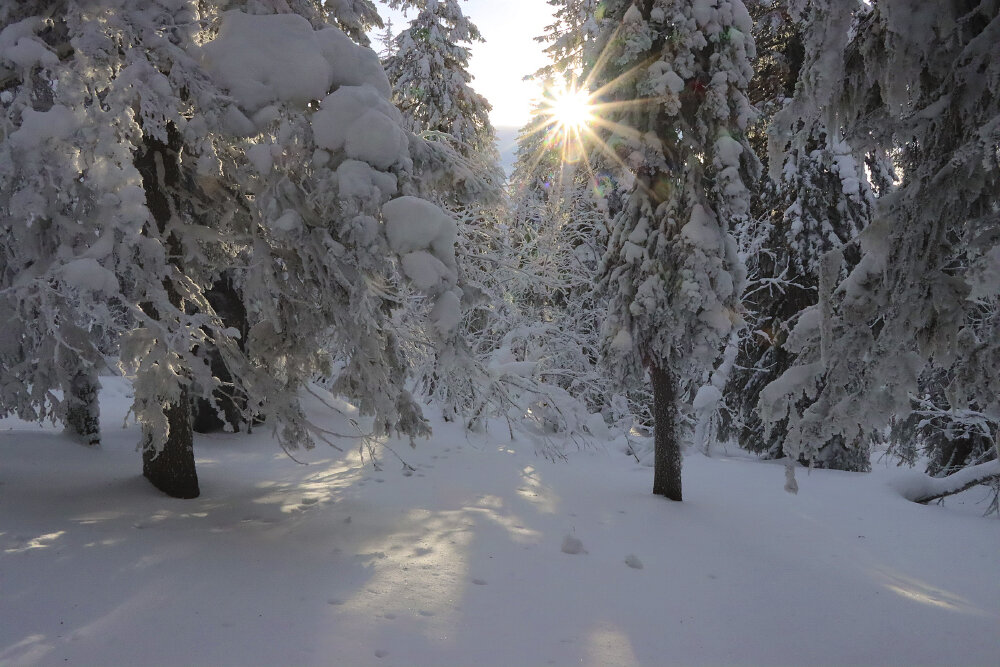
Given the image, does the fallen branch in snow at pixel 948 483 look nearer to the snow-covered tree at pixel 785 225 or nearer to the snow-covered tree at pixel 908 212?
the snow-covered tree at pixel 785 225

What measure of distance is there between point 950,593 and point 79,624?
8171 mm

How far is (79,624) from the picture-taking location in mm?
3896

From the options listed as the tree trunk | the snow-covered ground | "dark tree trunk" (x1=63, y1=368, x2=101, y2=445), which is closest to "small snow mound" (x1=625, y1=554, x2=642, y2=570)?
the snow-covered ground

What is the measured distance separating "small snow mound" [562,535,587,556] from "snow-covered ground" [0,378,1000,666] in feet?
0.11

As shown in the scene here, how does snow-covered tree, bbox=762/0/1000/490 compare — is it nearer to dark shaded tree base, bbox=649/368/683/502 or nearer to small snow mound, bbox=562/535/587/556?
small snow mound, bbox=562/535/587/556

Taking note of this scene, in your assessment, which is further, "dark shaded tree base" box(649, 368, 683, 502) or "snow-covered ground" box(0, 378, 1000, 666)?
"dark shaded tree base" box(649, 368, 683, 502)

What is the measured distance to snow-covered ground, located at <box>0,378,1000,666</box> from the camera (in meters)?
4.09

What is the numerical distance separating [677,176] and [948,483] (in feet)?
23.0

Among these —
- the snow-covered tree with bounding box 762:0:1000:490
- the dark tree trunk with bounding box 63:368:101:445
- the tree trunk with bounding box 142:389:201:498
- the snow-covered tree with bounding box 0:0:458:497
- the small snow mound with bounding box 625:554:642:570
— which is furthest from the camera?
the dark tree trunk with bounding box 63:368:101:445

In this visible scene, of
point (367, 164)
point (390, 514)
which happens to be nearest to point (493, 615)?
point (390, 514)

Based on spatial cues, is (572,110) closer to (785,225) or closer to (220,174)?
(785,225)

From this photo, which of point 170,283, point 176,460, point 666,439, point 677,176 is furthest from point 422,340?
point 677,176

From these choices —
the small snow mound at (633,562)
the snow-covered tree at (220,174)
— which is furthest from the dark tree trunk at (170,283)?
the small snow mound at (633,562)

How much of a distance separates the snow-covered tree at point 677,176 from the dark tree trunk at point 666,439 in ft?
0.09
